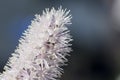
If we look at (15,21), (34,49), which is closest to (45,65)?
(34,49)

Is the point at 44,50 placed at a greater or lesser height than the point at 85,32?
lesser

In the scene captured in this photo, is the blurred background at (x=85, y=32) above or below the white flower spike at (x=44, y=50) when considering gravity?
above

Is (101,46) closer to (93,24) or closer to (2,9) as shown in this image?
(93,24)

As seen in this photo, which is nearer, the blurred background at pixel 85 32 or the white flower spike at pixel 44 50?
the white flower spike at pixel 44 50

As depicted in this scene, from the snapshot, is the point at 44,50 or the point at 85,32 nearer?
the point at 44,50

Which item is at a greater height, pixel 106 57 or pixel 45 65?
pixel 106 57
